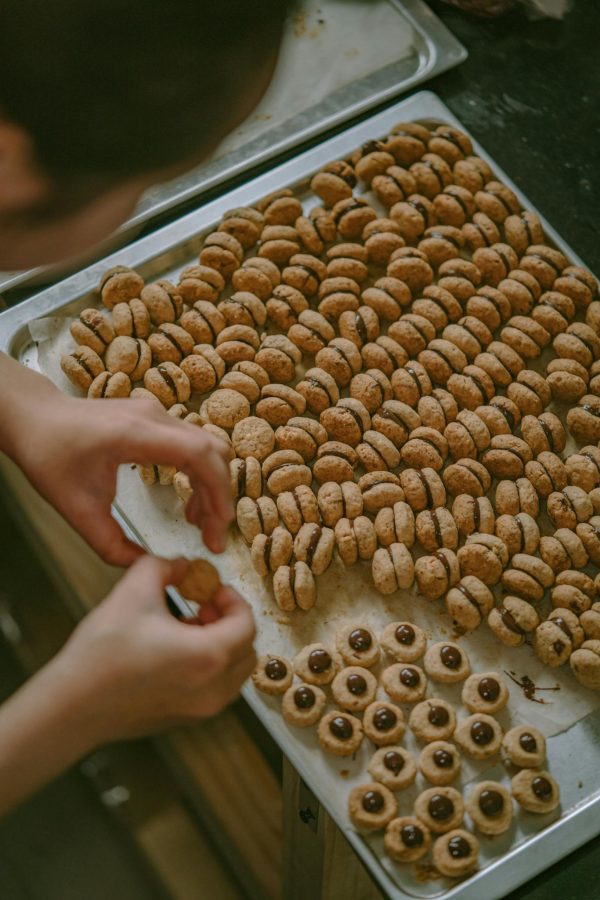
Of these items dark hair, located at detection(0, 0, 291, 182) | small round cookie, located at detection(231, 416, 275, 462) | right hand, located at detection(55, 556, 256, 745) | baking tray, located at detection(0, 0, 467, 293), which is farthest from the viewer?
baking tray, located at detection(0, 0, 467, 293)

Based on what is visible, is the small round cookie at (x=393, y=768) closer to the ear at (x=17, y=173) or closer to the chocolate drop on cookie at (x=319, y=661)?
the chocolate drop on cookie at (x=319, y=661)

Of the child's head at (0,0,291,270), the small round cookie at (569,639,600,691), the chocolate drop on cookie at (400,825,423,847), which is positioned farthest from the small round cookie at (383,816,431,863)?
the child's head at (0,0,291,270)

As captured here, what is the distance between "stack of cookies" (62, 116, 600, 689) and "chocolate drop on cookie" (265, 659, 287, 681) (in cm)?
10

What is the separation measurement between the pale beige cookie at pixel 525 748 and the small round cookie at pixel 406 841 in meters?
0.16

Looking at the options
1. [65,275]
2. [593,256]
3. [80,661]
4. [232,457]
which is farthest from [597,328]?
[80,661]

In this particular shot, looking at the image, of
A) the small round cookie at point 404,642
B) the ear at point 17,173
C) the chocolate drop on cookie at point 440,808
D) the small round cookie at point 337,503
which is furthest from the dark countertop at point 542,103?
the ear at point 17,173

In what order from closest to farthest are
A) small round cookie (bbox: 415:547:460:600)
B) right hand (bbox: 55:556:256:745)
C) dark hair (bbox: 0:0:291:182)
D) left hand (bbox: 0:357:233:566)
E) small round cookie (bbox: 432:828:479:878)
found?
dark hair (bbox: 0:0:291:182) → right hand (bbox: 55:556:256:745) → left hand (bbox: 0:357:233:566) → small round cookie (bbox: 432:828:479:878) → small round cookie (bbox: 415:547:460:600)

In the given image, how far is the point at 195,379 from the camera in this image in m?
1.65

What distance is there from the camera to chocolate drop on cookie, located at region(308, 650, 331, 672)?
1.42 metres

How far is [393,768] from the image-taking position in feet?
4.42

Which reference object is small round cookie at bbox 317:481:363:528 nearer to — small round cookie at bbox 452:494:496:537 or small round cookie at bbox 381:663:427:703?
small round cookie at bbox 452:494:496:537

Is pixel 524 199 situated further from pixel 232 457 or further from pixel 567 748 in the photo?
pixel 567 748

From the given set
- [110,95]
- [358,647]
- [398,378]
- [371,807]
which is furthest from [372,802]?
[110,95]

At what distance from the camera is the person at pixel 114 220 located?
75 centimetres
